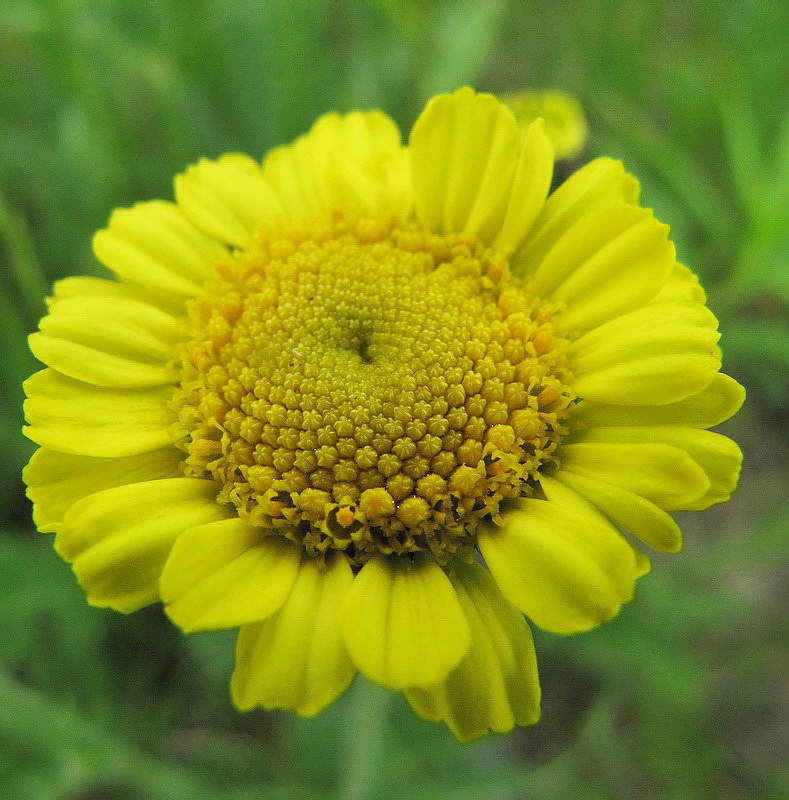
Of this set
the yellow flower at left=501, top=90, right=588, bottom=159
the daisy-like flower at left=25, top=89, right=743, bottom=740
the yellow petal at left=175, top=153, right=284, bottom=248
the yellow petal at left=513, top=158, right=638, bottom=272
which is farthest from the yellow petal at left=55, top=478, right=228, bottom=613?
the yellow flower at left=501, top=90, right=588, bottom=159

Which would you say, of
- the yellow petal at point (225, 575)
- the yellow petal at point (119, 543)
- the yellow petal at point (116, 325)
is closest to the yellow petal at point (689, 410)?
the yellow petal at point (225, 575)

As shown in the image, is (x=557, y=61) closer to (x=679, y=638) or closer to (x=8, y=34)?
(x=8, y=34)

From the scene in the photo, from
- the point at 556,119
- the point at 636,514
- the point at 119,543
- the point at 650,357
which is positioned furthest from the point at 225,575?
the point at 556,119

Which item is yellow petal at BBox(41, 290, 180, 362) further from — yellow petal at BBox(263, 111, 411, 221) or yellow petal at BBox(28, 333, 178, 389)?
yellow petal at BBox(263, 111, 411, 221)

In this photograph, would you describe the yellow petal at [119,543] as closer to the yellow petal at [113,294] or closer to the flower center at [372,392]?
the flower center at [372,392]

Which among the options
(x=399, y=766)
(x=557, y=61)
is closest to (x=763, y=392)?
(x=557, y=61)

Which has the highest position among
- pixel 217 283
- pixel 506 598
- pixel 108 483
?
pixel 217 283
